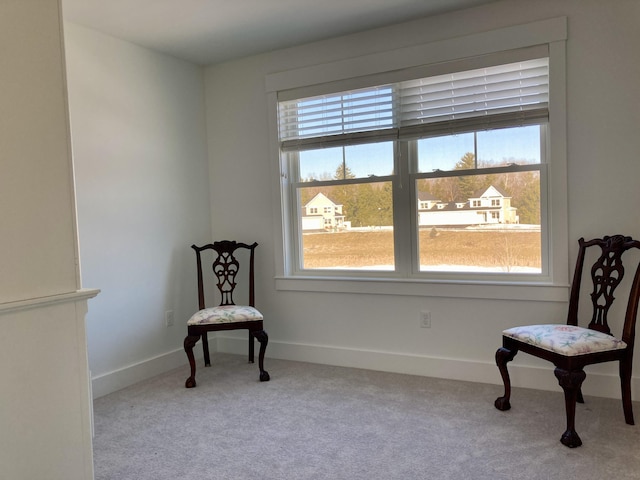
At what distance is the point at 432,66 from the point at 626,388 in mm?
2213

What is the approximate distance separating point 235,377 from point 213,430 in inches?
32.7

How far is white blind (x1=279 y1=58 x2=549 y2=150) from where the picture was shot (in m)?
2.92

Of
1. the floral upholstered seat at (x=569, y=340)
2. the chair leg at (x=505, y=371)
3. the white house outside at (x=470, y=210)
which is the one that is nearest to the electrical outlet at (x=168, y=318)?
the white house outside at (x=470, y=210)

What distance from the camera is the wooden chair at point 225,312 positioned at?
126 inches

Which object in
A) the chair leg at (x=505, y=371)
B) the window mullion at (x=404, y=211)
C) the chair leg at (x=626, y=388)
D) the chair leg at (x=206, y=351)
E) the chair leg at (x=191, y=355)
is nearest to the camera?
the chair leg at (x=626, y=388)

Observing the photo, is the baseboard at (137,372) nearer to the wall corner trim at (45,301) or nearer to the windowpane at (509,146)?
the wall corner trim at (45,301)

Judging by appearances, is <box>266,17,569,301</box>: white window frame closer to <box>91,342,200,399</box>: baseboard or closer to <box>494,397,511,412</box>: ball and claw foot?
<box>494,397,511,412</box>: ball and claw foot

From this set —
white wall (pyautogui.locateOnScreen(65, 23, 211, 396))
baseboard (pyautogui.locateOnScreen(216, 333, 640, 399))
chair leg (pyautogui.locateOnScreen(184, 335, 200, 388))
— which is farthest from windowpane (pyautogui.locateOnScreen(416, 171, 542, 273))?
white wall (pyautogui.locateOnScreen(65, 23, 211, 396))

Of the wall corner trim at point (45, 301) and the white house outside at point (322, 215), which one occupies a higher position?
the white house outside at point (322, 215)

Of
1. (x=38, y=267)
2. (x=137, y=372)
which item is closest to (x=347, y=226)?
(x=137, y=372)

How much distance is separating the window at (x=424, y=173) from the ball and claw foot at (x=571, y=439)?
1.08m

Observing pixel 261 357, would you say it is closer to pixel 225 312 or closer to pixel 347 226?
pixel 225 312

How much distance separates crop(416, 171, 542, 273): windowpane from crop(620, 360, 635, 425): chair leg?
78 centimetres

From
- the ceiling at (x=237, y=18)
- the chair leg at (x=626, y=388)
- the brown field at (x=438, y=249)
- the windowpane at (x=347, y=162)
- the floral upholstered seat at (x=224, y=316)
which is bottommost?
→ the chair leg at (x=626, y=388)
